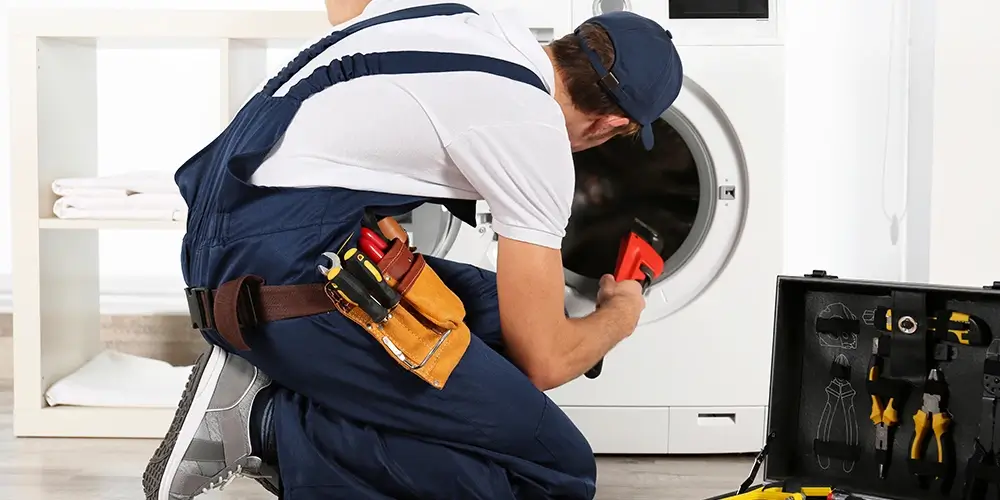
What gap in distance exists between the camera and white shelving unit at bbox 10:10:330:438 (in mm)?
2244

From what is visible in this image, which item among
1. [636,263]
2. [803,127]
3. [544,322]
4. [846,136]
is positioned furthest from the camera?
[803,127]

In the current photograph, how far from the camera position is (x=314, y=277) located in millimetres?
1386

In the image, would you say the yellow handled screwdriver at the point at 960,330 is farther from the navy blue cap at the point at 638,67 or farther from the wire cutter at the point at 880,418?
the navy blue cap at the point at 638,67

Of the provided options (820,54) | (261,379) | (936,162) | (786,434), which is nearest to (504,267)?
(261,379)

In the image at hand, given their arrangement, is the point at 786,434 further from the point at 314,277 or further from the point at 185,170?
the point at 185,170

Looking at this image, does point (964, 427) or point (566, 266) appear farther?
point (566, 266)

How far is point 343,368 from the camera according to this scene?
1.41 metres

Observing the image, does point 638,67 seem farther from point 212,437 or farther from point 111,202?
point 111,202

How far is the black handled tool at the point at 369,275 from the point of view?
4.36 ft

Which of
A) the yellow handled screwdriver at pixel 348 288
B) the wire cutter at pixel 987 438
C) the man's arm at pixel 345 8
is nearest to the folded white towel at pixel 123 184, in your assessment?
the man's arm at pixel 345 8

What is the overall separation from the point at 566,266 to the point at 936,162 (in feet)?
2.41

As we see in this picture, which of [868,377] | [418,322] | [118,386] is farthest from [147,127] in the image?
[868,377]

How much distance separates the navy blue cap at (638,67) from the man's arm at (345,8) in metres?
0.42

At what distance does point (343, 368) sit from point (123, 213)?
3.65 ft
